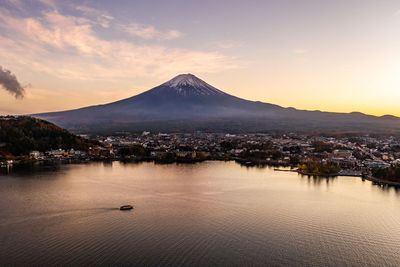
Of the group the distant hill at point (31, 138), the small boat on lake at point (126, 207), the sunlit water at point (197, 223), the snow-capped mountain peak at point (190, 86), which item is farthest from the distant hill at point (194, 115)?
the small boat on lake at point (126, 207)

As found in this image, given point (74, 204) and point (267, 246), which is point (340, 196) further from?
point (74, 204)

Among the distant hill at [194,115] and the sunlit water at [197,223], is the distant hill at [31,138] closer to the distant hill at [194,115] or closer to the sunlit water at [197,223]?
the sunlit water at [197,223]

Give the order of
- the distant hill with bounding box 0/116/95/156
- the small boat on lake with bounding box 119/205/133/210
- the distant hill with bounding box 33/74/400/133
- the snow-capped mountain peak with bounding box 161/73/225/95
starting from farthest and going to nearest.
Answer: the snow-capped mountain peak with bounding box 161/73/225/95
the distant hill with bounding box 33/74/400/133
the distant hill with bounding box 0/116/95/156
the small boat on lake with bounding box 119/205/133/210

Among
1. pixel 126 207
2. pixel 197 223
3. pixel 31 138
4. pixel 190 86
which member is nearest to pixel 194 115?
pixel 190 86

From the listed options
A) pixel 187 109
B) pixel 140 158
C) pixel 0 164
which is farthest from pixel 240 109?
pixel 0 164

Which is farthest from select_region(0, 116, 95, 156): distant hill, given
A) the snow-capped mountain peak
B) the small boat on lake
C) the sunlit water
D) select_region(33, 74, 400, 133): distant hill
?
the snow-capped mountain peak

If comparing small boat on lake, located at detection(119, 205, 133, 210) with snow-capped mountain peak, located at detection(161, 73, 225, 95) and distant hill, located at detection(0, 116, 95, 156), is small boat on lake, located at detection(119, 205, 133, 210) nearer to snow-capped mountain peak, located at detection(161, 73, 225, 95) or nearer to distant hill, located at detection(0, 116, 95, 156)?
distant hill, located at detection(0, 116, 95, 156)

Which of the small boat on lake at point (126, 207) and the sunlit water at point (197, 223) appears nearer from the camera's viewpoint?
the sunlit water at point (197, 223)

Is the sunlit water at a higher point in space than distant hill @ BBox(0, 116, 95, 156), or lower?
lower
